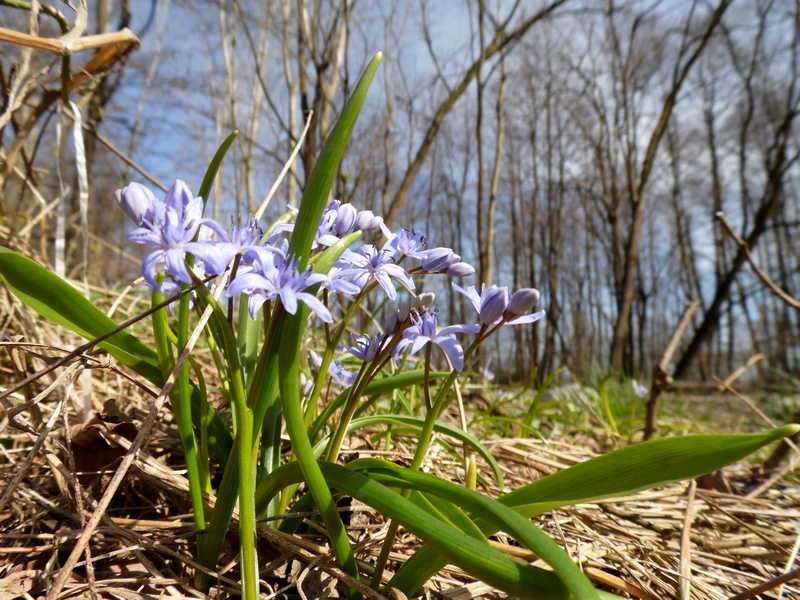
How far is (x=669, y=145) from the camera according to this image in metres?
13.1

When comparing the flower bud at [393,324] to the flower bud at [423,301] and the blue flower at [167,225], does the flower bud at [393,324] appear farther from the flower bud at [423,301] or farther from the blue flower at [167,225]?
the blue flower at [167,225]

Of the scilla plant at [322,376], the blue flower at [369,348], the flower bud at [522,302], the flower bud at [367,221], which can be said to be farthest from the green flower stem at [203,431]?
the flower bud at [522,302]

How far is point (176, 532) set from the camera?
2.64 ft

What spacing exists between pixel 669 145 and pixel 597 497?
15.0 meters

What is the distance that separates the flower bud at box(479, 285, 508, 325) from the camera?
61 cm

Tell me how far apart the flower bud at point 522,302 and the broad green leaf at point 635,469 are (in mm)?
193

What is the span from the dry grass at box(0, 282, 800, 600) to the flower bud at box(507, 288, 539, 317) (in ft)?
1.12

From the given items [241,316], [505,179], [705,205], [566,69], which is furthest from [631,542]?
[705,205]

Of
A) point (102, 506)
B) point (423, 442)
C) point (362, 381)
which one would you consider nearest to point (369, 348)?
point (362, 381)

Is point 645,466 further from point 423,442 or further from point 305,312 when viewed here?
point 305,312

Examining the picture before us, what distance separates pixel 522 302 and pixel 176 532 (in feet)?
2.21

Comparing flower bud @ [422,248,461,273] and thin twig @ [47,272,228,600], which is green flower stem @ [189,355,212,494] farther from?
flower bud @ [422,248,461,273]

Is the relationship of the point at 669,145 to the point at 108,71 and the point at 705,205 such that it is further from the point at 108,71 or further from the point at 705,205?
the point at 108,71

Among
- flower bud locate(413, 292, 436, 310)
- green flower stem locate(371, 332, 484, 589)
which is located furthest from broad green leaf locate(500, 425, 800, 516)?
flower bud locate(413, 292, 436, 310)
